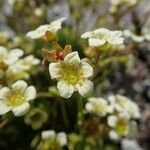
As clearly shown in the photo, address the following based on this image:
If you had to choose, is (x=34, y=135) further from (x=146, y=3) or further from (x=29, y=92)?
(x=146, y=3)

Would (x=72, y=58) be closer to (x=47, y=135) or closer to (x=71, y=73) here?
→ (x=71, y=73)

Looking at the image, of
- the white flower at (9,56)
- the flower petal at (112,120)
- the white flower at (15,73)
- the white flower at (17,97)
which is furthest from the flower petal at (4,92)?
the flower petal at (112,120)

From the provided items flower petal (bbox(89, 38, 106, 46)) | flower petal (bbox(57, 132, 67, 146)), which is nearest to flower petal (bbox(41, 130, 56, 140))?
flower petal (bbox(57, 132, 67, 146))

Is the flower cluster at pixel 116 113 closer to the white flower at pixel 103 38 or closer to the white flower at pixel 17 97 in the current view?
the white flower at pixel 17 97

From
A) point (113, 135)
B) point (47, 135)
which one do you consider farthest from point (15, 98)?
point (113, 135)

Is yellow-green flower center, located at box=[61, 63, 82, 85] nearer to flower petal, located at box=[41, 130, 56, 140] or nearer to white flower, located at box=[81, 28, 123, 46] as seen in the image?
white flower, located at box=[81, 28, 123, 46]

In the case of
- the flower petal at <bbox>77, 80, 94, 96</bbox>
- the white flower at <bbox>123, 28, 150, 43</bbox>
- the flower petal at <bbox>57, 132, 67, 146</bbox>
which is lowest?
the flower petal at <bbox>57, 132, 67, 146</bbox>

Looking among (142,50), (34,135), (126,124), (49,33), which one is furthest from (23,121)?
(142,50)

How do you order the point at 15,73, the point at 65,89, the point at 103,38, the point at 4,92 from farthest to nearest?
the point at 15,73, the point at 4,92, the point at 103,38, the point at 65,89
